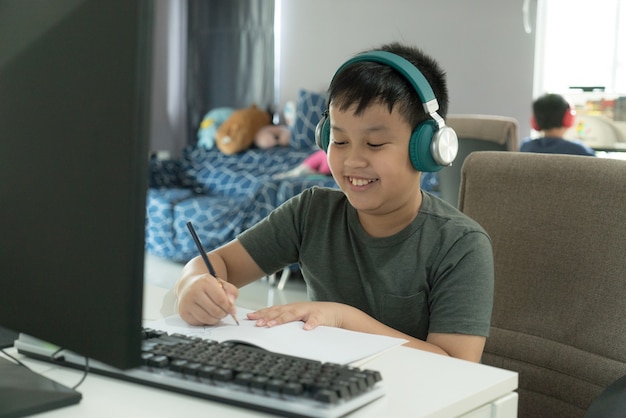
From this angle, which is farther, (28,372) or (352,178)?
(352,178)

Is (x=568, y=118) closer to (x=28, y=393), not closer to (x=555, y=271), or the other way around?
(x=555, y=271)

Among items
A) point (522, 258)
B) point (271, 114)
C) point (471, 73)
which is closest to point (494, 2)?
point (471, 73)

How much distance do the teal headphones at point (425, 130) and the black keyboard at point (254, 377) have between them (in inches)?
19.1

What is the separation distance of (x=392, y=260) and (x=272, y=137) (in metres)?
4.41

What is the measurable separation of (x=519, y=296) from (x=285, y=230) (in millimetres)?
408

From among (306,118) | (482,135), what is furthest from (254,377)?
(306,118)

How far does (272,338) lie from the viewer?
1042mm

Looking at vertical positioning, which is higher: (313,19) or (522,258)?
(313,19)

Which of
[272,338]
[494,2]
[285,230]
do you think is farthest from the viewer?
[494,2]

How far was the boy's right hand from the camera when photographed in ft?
3.65

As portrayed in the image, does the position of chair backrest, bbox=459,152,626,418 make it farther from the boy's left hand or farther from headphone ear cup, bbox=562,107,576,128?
headphone ear cup, bbox=562,107,576,128

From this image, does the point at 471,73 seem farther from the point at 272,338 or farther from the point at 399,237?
the point at 272,338

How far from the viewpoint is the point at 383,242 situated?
1371mm

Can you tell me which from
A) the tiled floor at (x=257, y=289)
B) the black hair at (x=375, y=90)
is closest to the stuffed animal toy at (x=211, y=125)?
the tiled floor at (x=257, y=289)
